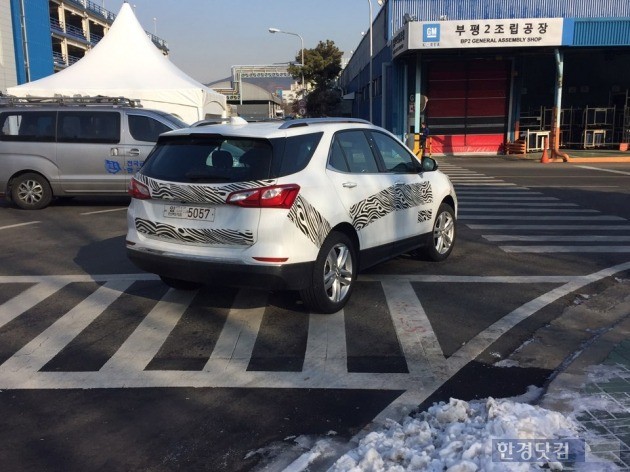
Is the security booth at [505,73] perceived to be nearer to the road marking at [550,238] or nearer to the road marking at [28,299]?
the road marking at [550,238]

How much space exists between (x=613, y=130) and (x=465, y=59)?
9543 mm

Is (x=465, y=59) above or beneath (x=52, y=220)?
above

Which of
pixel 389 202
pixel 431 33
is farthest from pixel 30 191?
pixel 431 33

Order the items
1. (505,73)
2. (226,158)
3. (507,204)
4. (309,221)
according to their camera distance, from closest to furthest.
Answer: (309,221), (226,158), (507,204), (505,73)

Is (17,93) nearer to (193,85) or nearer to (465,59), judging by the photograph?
(193,85)

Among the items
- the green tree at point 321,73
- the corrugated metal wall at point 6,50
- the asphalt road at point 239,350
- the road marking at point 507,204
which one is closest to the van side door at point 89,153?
the asphalt road at point 239,350

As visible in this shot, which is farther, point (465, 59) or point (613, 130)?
point (613, 130)

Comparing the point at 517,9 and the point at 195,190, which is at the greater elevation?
the point at 517,9

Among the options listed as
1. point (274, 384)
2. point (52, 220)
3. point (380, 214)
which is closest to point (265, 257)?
point (274, 384)

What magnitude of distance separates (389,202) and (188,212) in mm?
2193

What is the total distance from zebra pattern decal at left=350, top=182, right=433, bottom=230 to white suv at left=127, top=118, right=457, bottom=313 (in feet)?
0.06

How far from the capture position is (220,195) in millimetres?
5176

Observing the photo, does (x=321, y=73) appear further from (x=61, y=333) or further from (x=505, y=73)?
(x=61, y=333)

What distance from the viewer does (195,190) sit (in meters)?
5.30
